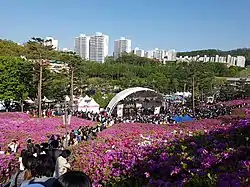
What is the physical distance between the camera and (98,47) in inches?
6019

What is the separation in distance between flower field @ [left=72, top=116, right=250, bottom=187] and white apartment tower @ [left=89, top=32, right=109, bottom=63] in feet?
481

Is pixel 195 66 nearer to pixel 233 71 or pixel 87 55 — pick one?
pixel 233 71

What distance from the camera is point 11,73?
116ft

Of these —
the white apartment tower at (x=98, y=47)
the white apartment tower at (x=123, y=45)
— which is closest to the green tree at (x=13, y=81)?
the white apartment tower at (x=98, y=47)

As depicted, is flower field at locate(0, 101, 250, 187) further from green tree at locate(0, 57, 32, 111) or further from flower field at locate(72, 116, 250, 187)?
green tree at locate(0, 57, 32, 111)

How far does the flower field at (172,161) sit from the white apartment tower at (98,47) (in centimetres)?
14651

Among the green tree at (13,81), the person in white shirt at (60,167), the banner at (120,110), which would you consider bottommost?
the banner at (120,110)

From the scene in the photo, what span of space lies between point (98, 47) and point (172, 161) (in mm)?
149941

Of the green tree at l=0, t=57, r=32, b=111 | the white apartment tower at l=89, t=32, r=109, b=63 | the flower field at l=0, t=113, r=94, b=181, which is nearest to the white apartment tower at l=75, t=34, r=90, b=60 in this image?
the white apartment tower at l=89, t=32, r=109, b=63

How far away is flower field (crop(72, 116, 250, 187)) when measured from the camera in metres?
3.93

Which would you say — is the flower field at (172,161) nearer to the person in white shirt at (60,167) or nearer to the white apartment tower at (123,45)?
the person in white shirt at (60,167)

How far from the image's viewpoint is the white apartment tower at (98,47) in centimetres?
15288

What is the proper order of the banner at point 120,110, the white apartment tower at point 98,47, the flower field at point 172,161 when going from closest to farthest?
the flower field at point 172,161, the banner at point 120,110, the white apartment tower at point 98,47

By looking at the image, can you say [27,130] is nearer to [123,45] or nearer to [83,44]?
[83,44]
